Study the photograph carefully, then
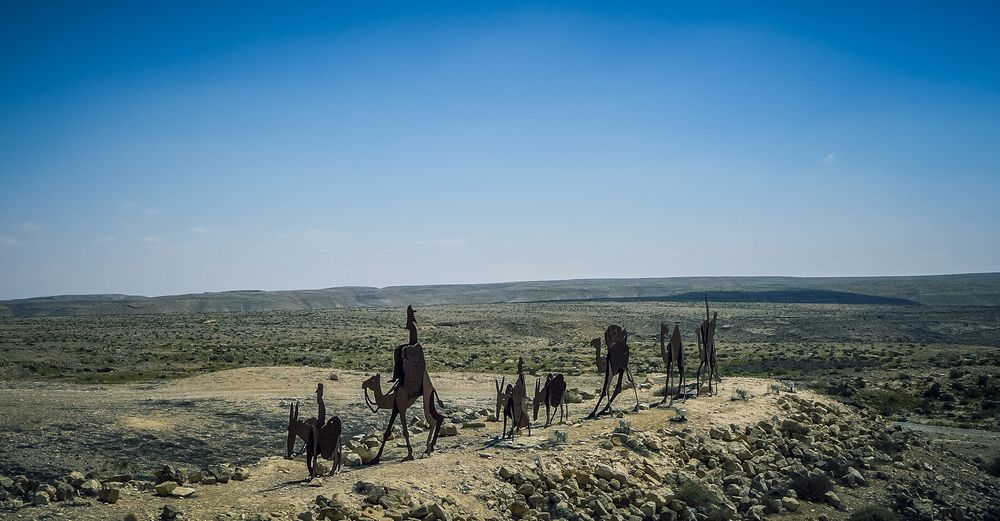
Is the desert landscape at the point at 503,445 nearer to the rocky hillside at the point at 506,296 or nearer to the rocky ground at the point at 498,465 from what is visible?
the rocky ground at the point at 498,465

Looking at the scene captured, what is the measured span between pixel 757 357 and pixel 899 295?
9573 cm

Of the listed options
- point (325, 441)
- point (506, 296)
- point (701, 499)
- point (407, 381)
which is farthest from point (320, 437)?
point (506, 296)

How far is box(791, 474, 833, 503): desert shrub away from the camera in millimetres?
15812

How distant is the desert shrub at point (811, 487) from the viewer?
15.8 m

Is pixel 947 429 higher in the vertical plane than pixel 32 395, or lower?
lower

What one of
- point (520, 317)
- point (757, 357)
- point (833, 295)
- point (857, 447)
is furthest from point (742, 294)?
point (857, 447)

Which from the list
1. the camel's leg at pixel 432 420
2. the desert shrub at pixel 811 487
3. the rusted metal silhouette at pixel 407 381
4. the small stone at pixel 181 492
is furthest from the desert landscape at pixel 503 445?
the rusted metal silhouette at pixel 407 381

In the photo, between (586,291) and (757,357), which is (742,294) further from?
(757,357)

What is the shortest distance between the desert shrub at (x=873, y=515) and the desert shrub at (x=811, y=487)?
2.86 feet

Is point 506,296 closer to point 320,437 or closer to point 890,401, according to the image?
point 890,401

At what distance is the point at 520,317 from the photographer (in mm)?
73312

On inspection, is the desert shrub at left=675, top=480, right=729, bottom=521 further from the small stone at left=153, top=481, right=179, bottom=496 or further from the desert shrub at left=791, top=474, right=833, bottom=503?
the small stone at left=153, top=481, right=179, bottom=496

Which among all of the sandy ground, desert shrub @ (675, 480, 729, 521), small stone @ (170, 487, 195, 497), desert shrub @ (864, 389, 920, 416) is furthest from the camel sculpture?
desert shrub @ (864, 389, 920, 416)

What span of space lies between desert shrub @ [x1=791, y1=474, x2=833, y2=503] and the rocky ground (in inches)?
1.7
